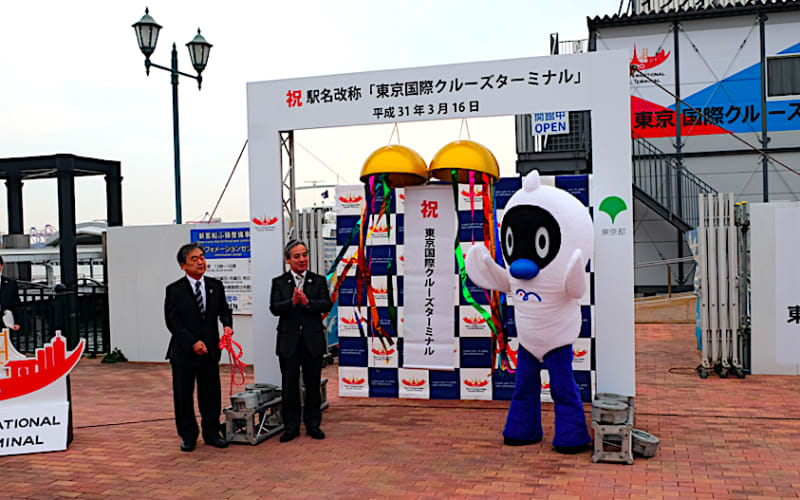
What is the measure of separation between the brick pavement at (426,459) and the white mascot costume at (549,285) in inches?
15.3

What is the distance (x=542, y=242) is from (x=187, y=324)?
2.98 metres

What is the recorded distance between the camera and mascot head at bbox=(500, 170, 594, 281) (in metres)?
5.71

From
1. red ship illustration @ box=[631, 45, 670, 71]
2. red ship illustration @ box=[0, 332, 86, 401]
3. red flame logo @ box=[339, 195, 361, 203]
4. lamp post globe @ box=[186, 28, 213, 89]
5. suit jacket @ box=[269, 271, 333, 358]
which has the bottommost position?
red ship illustration @ box=[0, 332, 86, 401]

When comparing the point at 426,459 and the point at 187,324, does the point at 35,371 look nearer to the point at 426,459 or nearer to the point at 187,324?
the point at 187,324

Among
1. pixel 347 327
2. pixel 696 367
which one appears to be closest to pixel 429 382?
pixel 347 327

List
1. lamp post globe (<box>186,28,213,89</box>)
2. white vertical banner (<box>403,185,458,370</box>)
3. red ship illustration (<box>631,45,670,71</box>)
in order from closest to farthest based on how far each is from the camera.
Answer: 1. white vertical banner (<box>403,185,458,370</box>)
2. lamp post globe (<box>186,28,213,89</box>)
3. red ship illustration (<box>631,45,670,71</box>)

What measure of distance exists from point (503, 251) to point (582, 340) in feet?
6.20

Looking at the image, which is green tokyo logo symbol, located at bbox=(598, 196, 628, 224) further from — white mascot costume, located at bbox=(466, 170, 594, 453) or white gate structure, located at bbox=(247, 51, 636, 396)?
white mascot costume, located at bbox=(466, 170, 594, 453)

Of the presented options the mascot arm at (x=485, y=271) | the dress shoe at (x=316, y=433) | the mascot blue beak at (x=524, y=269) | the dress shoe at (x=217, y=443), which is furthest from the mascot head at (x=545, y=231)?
the dress shoe at (x=217, y=443)

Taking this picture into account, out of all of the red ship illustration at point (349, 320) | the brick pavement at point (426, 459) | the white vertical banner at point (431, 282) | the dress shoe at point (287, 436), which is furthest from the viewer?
the red ship illustration at point (349, 320)

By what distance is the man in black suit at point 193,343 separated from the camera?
20.5 feet

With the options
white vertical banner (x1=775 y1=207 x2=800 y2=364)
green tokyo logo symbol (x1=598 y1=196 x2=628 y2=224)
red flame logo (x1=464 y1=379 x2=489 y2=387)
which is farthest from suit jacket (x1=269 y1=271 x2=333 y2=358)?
white vertical banner (x1=775 y1=207 x2=800 y2=364)

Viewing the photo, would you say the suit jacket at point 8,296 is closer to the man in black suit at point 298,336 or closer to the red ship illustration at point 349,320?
the man in black suit at point 298,336

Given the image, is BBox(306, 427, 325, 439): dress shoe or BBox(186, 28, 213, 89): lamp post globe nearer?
BBox(306, 427, 325, 439): dress shoe
